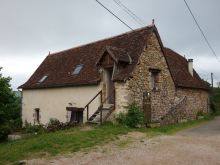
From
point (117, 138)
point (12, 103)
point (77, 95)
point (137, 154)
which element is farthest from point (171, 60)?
point (137, 154)

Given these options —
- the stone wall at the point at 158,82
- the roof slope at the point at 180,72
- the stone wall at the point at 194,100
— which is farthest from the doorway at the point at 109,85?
the stone wall at the point at 194,100

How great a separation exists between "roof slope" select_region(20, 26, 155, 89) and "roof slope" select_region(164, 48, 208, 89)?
4428 millimetres

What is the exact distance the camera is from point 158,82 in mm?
21031

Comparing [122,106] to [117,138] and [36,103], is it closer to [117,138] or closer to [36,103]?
[117,138]

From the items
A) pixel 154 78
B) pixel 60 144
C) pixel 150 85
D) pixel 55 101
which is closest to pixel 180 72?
pixel 154 78

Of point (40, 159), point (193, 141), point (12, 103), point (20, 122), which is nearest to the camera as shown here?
point (40, 159)

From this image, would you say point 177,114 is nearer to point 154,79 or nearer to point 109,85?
point 154,79

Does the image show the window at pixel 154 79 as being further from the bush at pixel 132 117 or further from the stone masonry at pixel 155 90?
the bush at pixel 132 117

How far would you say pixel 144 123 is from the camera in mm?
18875

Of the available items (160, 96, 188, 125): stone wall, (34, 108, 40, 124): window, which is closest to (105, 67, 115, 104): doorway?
(160, 96, 188, 125): stone wall

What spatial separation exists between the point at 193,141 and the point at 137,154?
12.3ft

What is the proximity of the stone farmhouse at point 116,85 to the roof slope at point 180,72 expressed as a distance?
0.12 m

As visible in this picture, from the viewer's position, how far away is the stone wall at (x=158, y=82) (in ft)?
62.7

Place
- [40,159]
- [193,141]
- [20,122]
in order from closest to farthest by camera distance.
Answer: [40,159] < [193,141] < [20,122]
